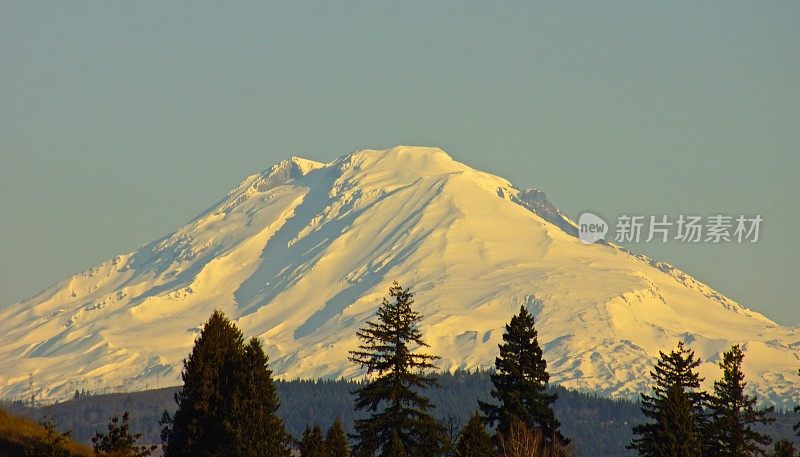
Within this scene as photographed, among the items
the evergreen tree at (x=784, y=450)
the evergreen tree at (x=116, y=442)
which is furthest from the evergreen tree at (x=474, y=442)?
the evergreen tree at (x=116, y=442)

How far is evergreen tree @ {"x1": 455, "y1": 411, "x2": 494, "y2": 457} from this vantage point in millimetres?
77250

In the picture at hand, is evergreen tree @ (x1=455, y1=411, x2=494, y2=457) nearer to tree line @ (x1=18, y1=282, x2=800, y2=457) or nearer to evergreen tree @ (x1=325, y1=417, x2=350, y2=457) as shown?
tree line @ (x1=18, y1=282, x2=800, y2=457)

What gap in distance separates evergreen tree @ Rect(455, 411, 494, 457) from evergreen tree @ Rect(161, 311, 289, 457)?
8.23 metres

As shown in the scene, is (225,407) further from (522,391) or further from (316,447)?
(522,391)

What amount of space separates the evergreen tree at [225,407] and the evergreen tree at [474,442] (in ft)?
27.0

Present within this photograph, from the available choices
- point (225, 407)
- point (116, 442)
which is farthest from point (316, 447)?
point (116, 442)

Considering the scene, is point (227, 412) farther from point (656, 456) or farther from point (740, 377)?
point (740, 377)

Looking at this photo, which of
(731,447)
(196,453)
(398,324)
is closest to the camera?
(196,453)

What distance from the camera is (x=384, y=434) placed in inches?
3140

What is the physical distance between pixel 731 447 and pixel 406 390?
58.3ft

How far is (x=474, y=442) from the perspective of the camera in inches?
3054

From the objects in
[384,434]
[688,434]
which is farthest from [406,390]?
[688,434]

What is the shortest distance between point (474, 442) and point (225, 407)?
11.6 meters

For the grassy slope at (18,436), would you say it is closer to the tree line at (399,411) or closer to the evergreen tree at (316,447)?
the tree line at (399,411)
